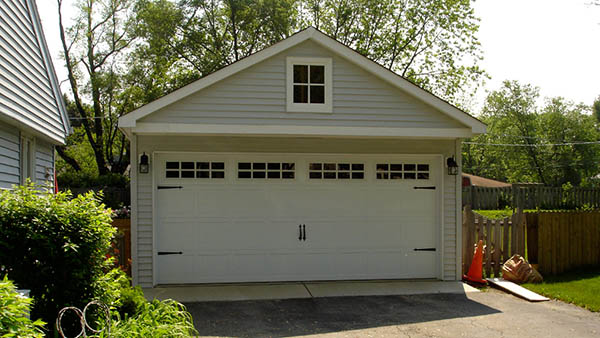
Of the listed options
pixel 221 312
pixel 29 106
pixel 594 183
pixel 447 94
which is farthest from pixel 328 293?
pixel 594 183

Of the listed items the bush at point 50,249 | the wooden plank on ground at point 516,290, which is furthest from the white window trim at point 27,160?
the wooden plank on ground at point 516,290

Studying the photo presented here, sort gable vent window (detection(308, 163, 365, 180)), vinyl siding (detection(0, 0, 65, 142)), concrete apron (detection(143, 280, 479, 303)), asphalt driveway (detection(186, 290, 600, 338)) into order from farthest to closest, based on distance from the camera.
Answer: gable vent window (detection(308, 163, 365, 180)) → concrete apron (detection(143, 280, 479, 303)) → vinyl siding (detection(0, 0, 65, 142)) → asphalt driveway (detection(186, 290, 600, 338))

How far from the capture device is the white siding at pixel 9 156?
22.7 ft

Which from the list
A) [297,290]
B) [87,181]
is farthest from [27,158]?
[87,181]

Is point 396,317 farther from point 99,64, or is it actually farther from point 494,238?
point 99,64

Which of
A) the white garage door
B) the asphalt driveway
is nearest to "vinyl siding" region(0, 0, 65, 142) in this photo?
the white garage door

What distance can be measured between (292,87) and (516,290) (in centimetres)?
498

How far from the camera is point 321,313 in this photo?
7.06m

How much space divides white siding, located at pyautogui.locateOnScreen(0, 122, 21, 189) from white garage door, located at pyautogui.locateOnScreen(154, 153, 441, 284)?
82.1 inches

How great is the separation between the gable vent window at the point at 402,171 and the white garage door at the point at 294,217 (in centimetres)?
2

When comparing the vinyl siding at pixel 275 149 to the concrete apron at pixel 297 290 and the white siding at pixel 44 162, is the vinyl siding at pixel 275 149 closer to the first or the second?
the concrete apron at pixel 297 290

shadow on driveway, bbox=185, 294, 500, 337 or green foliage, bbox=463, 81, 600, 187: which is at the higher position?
green foliage, bbox=463, 81, 600, 187

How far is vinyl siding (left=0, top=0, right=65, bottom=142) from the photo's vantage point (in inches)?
259

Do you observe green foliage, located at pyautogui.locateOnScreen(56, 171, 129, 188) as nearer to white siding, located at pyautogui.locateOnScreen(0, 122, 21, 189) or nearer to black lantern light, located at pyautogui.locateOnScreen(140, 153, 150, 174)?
black lantern light, located at pyautogui.locateOnScreen(140, 153, 150, 174)
